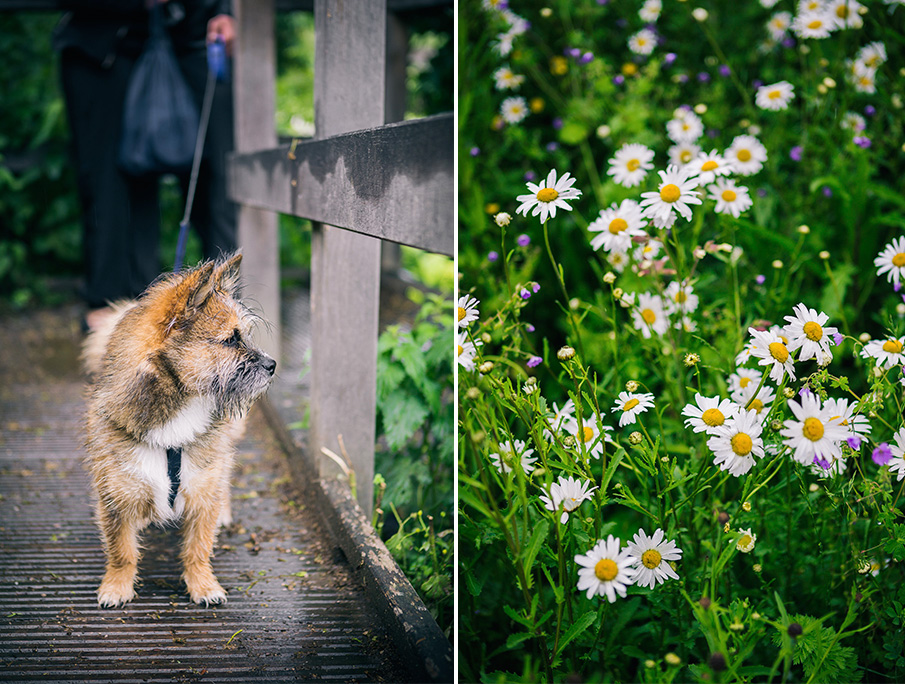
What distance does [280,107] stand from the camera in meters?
9.39

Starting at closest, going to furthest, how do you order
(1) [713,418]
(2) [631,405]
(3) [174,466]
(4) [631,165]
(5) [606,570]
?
(5) [606,570]
(1) [713,418]
(2) [631,405]
(3) [174,466]
(4) [631,165]

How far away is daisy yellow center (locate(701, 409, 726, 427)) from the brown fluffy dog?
112 centimetres

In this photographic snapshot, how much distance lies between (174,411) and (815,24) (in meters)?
2.81

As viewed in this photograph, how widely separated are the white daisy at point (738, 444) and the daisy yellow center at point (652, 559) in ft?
0.79

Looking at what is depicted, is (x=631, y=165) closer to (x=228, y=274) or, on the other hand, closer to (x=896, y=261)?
(x=896, y=261)

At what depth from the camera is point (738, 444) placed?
5.25 ft

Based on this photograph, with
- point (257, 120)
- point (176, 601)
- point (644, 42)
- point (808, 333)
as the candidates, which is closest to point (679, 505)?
point (808, 333)

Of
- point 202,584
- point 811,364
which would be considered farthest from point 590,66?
point 202,584

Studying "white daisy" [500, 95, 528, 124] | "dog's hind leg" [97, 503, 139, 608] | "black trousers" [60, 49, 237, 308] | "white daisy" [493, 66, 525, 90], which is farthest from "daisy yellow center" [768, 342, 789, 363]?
"black trousers" [60, 49, 237, 308]

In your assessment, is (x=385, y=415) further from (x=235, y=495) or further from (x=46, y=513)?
(x=46, y=513)

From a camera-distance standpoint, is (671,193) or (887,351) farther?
(671,193)

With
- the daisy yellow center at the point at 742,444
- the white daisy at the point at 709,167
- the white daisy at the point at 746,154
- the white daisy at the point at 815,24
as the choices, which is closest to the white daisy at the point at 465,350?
the daisy yellow center at the point at 742,444

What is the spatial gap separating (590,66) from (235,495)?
2.52 meters

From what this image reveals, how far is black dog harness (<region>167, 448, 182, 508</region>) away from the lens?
2.09 meters
